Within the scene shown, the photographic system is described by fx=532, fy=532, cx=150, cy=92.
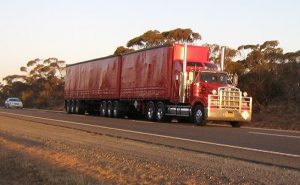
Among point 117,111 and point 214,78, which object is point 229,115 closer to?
point 214,78

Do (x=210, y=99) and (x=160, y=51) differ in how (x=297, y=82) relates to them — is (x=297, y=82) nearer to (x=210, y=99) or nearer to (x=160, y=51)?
(x=160, y=51)

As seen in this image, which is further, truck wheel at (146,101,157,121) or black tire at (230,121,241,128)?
truck wheel at (146,101,157,121)

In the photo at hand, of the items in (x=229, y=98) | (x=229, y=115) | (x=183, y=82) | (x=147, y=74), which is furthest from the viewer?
(x=147, y=74)

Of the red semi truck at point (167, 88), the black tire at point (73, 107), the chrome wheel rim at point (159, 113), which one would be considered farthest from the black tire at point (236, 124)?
the black tire at point (73, 107)

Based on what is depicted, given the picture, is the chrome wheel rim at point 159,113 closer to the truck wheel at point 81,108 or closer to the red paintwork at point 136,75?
the red paintwork at point 136,75

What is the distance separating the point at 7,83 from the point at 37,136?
94.5m

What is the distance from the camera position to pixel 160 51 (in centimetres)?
2762

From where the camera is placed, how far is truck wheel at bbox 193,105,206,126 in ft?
77.8

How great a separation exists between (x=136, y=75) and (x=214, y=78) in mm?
6860

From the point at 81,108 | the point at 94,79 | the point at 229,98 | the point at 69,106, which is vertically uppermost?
the point at 94,79

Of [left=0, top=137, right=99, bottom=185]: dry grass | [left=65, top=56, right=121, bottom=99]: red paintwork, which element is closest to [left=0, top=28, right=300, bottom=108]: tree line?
[left=65, top=56, right=121, bottom=99]: red paintwork

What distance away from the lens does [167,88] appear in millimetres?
26797

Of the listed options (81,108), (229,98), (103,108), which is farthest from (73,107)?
(229,98)

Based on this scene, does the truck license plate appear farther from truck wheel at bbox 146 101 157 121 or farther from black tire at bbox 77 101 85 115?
black tire at bbox 77 101 85 115
